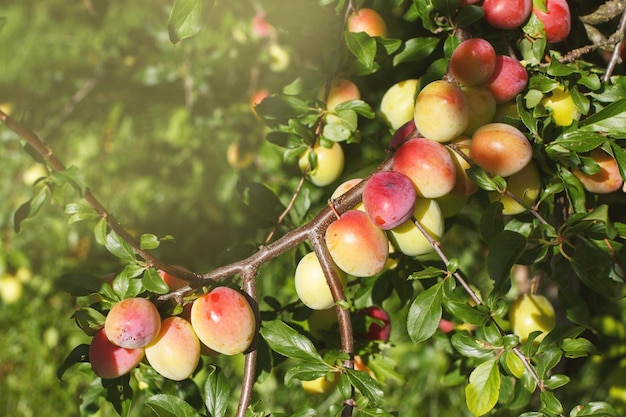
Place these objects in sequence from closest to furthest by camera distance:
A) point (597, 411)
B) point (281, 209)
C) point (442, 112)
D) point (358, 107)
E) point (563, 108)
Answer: point (597, 411), point (442, 112), point (563, 108), point (358, 107), point (281, 209)

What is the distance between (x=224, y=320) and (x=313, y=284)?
0.16 meters

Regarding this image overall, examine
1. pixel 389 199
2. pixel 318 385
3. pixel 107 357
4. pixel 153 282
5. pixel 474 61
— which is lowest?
pixel 318 385

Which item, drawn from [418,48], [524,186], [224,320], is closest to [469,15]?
[418,48]

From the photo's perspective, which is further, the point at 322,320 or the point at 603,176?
the point at 322,320

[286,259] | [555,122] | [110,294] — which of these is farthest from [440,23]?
[286,259]

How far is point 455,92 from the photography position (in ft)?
3.06

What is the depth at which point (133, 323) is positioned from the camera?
86 centimetres

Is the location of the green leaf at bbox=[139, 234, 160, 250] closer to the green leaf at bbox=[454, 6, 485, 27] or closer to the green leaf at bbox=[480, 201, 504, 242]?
the green leaf at bbox=[480, 201, 504, 242]

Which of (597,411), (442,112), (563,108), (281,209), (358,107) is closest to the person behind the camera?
(597,411)

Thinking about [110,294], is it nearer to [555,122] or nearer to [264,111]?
[264,111]

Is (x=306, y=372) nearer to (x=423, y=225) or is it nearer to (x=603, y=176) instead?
(x=423, y=225)

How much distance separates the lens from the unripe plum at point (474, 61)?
946 mm

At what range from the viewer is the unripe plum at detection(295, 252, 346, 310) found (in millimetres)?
979

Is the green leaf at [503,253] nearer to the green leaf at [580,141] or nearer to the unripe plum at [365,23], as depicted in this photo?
the green leaf at [580,141]
